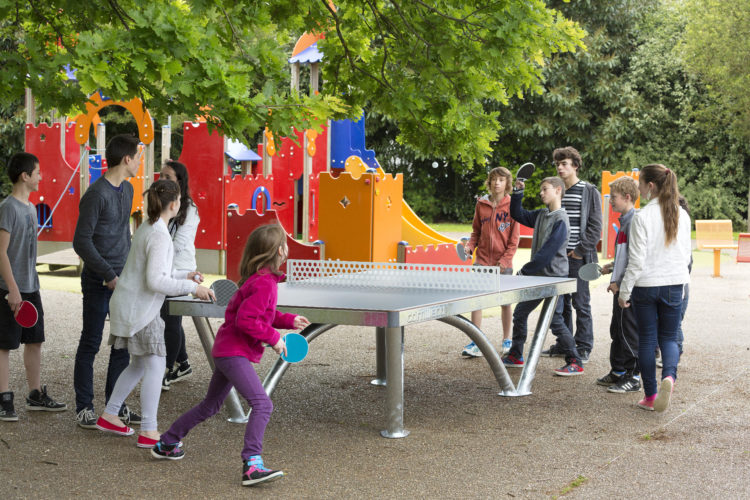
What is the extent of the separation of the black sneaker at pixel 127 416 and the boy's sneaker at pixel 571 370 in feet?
11.4

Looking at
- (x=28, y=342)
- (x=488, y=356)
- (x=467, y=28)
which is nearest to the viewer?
(x=28, y=342)

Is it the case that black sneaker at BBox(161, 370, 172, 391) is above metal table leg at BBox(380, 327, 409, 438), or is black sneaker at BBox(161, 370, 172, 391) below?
below

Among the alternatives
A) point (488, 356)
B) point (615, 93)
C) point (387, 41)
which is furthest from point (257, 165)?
point (488, 356)

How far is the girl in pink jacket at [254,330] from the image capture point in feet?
14.9

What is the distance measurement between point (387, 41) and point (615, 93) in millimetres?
23111

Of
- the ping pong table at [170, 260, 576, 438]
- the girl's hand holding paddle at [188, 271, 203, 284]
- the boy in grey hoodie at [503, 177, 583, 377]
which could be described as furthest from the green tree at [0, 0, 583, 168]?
the ping pong table at [170, 260, 576, 438]

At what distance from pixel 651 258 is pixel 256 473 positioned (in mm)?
3245

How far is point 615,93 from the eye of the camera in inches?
1182

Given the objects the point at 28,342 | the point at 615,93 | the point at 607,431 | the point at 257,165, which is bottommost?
the point at 607,431

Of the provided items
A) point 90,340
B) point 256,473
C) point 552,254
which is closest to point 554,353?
point 552,254

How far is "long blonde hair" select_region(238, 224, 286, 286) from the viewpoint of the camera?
4613 millimetres

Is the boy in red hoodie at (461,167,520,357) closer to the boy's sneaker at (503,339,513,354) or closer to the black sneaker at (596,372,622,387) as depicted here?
the boy's sneaker at (503,339,513,354)

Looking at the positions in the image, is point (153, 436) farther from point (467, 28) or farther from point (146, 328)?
point (467, 28)

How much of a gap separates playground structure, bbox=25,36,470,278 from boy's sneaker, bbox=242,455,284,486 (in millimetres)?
8311
